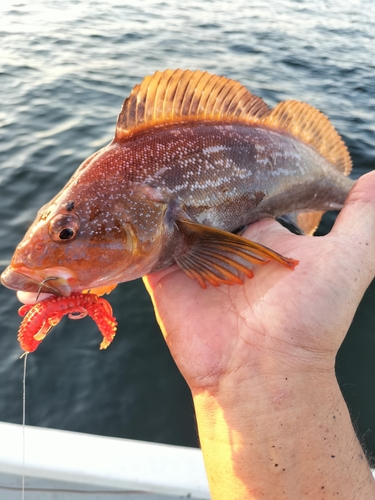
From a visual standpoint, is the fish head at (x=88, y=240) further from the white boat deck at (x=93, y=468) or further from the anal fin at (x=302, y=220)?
the anal fin at (x=302, y=220)

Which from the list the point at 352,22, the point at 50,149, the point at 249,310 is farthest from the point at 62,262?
the point at 352,22

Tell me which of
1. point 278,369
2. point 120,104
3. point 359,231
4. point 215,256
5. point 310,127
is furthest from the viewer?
point 120,104

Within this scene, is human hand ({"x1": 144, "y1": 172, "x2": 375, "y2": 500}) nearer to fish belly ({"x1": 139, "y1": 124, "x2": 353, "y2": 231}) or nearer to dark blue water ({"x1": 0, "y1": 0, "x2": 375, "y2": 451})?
fish belly ({"x1": 139, "y1": 124, "x2": 353, "y2": 231})

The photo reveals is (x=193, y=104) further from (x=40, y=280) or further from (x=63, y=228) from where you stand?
(x=40, y=280)

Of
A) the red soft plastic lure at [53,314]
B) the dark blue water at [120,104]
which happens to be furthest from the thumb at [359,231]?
the dark blue water at [120,104]

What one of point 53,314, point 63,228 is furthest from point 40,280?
point 63,228

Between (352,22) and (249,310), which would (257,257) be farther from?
(352,22)
